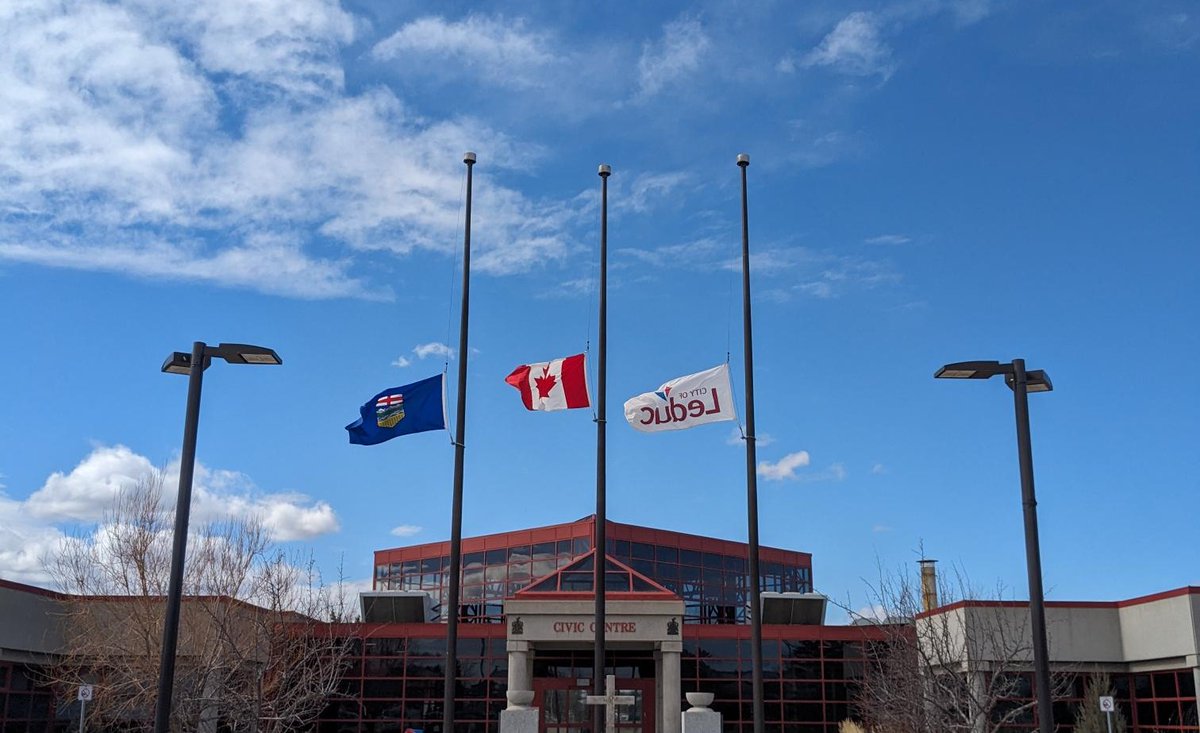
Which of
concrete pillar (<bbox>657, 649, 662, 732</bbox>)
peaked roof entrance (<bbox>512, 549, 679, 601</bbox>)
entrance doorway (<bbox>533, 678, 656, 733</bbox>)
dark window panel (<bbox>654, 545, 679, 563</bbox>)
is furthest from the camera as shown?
dark window panel (<bbox>654, 545, 679, 563</bbox>)

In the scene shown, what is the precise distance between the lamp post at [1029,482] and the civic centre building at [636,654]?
36.0 ft

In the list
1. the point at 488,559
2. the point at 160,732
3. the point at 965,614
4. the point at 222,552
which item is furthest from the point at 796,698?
the point at 160,732

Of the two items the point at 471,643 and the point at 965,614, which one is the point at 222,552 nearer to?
the point at 471,643

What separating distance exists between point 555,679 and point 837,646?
8.71 metres

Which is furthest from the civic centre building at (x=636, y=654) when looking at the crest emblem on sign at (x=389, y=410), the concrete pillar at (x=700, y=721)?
the crest emblem on sign at (x=389, y=410)

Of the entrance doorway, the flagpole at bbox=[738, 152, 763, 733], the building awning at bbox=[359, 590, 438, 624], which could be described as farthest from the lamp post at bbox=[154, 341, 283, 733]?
the building awning at bbox=[359, 590, 438, 624]

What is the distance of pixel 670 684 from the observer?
30453mm

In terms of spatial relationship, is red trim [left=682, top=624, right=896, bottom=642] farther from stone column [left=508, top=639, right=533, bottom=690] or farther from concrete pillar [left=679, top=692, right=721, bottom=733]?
concrete pillar [left=679, top=692, right=721, bottom=733]

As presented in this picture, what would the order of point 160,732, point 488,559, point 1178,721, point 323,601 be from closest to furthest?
point 160,732
point 1178,721
point 323,601
point 488,559

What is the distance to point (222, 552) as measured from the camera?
93.6 feet

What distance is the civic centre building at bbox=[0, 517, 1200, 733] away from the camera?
95.1 ft

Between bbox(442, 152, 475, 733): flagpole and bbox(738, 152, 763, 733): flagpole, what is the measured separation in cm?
536

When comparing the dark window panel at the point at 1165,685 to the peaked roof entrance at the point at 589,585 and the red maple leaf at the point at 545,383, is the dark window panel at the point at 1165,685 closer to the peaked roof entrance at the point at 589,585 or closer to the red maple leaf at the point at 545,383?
the peaked roof entrance at the point at 589,585

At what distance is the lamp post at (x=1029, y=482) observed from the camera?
14797 mm
